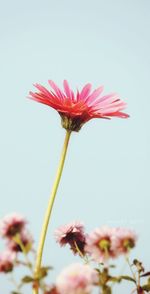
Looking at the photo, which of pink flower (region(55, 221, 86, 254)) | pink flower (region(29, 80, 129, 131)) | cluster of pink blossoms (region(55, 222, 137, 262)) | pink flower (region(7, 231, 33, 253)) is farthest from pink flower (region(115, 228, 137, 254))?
pink flower (region(29, 80, 129, 131))

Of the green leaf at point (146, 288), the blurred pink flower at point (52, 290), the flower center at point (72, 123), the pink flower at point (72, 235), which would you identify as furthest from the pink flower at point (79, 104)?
the blurred pink flower at point (52, 290)

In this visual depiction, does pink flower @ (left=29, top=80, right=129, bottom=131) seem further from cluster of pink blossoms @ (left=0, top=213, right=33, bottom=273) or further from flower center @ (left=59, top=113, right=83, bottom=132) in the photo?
cluster of pink blossoms @ (left=0, top=213, right=33, bottom=273)

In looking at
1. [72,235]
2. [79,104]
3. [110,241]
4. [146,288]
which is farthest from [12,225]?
[79,104]

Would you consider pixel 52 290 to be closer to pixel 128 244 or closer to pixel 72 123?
pixel 128 244

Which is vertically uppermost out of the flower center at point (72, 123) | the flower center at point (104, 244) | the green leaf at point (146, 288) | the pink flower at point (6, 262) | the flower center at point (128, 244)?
the flower center at point (72, 123)

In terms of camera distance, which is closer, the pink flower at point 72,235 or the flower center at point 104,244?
the flower center at point 104,244

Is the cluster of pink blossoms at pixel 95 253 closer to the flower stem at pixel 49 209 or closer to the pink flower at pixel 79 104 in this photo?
the flower stem at pixel 49 209

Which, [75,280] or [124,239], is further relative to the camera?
[124,239]

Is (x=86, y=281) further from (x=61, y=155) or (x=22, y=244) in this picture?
(x=61, y=155)
